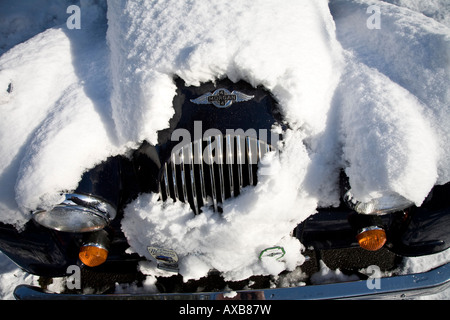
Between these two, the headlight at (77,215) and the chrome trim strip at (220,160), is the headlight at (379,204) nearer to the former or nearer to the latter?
the chrome trim strip at (220,160)

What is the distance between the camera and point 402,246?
178 centimetres

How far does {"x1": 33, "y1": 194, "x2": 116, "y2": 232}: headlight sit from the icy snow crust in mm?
65

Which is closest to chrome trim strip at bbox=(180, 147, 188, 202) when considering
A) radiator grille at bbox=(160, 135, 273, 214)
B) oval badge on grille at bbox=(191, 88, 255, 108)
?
radiator grille at bbox=(160, 135, 273, 214)

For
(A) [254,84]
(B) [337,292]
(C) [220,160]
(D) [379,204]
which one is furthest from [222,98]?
(B) [337,292]

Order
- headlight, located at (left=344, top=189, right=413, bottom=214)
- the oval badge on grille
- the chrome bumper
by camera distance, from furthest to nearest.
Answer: the chrome bumper → the oval badge on grille → headlight, located at (left=344, top=189, right=413, bottom=214)

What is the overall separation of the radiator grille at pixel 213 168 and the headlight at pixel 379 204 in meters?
0.45

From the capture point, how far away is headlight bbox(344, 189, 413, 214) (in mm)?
1479

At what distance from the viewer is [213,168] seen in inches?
61.5

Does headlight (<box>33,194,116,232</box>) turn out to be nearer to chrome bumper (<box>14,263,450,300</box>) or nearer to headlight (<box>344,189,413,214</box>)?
chrome bumper (<box>14,263,450,300</box>)

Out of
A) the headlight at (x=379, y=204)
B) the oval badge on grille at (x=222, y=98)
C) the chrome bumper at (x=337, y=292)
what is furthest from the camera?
the chrome bumper at (x=337, y=292)

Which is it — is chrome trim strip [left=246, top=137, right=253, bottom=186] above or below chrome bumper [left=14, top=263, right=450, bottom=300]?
above

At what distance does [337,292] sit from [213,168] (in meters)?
→ 0.94

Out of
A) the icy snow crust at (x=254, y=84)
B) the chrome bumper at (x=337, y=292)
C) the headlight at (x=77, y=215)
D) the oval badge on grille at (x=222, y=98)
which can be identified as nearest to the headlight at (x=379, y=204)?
the icy snow crust at (x=254, y=84)

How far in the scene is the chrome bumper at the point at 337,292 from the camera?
172 cm
